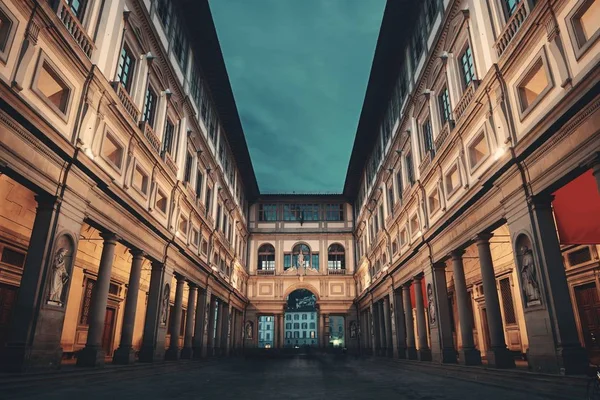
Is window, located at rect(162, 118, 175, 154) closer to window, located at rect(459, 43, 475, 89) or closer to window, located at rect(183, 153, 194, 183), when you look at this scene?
window, located at rect(183, 153, 194, 183)

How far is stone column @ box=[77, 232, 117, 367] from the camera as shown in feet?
42.6

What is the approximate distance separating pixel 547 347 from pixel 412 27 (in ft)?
60.5

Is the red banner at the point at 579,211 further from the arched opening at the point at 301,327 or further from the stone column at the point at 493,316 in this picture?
the arched opening at the point at 301,327

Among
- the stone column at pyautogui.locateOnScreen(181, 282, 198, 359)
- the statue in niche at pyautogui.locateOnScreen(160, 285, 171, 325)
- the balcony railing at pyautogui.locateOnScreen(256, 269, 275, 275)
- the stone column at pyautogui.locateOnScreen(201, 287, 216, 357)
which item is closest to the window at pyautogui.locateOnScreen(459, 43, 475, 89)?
the statue in niche at pyautogui.locateOnScreen(160, 285, 171, 325)

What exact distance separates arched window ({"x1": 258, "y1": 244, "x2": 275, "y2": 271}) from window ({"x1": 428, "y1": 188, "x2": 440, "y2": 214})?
28317 millimetres

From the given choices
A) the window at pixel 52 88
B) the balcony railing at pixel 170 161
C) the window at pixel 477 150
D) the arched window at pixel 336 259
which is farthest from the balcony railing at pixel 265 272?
the window at pixel 52 88

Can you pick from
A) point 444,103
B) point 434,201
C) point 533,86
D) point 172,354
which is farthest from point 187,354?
point 533,86

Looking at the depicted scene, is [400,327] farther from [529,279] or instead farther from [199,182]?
[199,182]

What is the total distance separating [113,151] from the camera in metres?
15.3

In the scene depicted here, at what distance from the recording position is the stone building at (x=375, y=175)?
995 cm

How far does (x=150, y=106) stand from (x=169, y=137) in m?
2.64

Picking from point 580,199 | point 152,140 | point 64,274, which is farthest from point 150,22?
point 580,199

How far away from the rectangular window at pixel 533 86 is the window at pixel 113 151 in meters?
13.5

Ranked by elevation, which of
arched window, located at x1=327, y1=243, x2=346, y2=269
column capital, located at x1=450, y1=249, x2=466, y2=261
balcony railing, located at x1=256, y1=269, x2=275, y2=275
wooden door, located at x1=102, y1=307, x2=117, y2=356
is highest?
arched window, located at x1=327, y1=243, x2=346, y2=269
